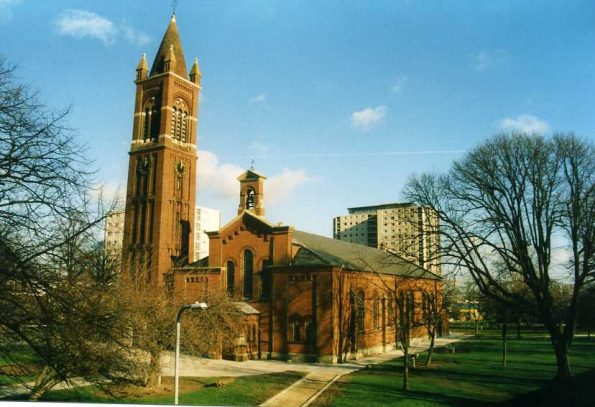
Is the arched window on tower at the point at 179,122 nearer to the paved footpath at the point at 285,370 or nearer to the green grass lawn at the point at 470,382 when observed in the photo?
the paved footpath at the point at 285,370

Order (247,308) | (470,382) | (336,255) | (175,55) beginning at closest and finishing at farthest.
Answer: (470,382)
(247,308)
(336,255)
(175,55)

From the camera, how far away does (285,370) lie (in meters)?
25.5

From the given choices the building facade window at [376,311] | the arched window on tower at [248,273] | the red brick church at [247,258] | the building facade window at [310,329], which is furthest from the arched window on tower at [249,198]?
the building facade window at [376,311]

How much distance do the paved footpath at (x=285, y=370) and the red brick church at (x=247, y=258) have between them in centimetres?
125

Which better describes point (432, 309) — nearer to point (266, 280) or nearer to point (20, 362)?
→ point (266, 280)

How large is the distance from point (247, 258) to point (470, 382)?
56.3 feet

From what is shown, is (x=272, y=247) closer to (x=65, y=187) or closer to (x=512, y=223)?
(x=512, y=223)

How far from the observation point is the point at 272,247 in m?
31.9

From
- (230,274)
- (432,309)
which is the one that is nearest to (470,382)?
(432,309)

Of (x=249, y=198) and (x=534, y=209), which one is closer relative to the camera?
(x=534, y=209)

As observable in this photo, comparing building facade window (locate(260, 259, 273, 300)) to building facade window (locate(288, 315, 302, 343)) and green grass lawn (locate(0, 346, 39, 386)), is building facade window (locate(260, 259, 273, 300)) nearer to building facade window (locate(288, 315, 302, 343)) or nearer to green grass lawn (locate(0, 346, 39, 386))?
building facade window (locate(288, 315, 302, 343))

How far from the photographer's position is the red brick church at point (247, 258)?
97.0 ft

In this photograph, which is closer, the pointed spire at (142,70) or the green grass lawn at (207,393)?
the green grass lawn at (207,393)

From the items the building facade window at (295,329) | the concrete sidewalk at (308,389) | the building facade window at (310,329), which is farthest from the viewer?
the building facade window at (295,329)
